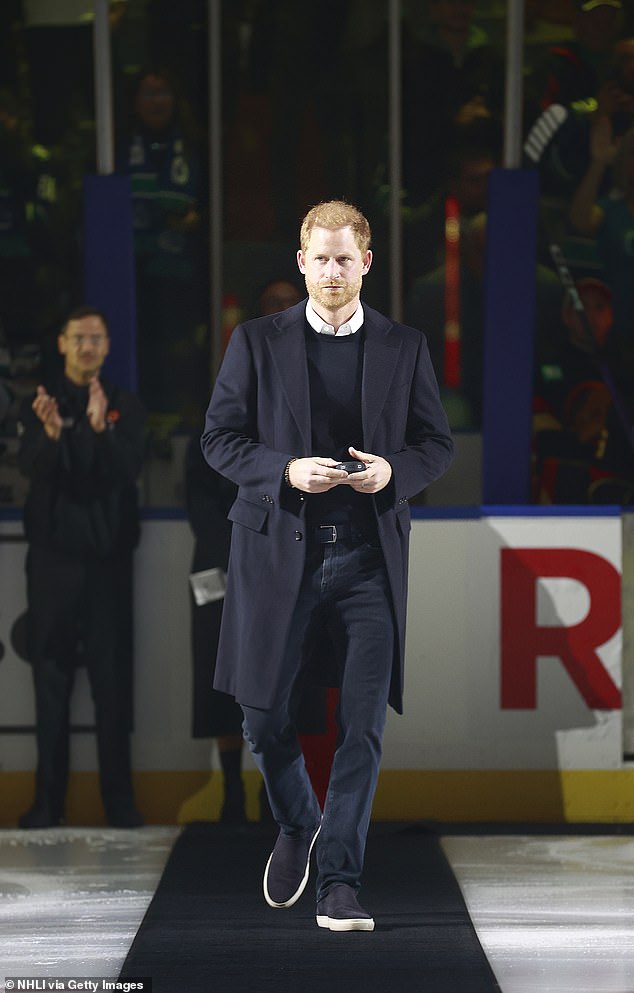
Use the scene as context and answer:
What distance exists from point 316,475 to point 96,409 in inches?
70.9

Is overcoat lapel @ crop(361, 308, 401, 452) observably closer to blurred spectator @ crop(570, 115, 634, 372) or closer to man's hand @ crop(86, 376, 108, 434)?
man's hand @ crop(86, 376, 108, 434)

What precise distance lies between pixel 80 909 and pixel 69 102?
617cm

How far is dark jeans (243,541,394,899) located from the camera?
392 centimetres

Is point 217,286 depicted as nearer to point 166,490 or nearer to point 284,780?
point 166,490

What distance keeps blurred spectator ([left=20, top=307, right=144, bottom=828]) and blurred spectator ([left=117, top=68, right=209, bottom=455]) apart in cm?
364

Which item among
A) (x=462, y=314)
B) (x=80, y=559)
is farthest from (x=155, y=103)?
(x=80, y=559)

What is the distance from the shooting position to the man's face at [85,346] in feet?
17.8

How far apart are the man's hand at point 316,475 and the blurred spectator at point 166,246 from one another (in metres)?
5.32

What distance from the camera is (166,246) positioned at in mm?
9164

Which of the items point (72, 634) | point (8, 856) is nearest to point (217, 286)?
point (72, 634)

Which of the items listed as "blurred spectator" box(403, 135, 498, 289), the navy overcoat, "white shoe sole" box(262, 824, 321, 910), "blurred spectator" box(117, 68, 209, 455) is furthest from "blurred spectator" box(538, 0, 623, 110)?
"white shoe sole" box(262, 824, 321, 910)

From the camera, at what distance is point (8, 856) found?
496 centimetres

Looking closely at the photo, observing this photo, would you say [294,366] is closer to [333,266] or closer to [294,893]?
[333,266]

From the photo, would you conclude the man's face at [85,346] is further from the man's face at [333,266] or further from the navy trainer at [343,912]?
the navy trainer at [343,912]
